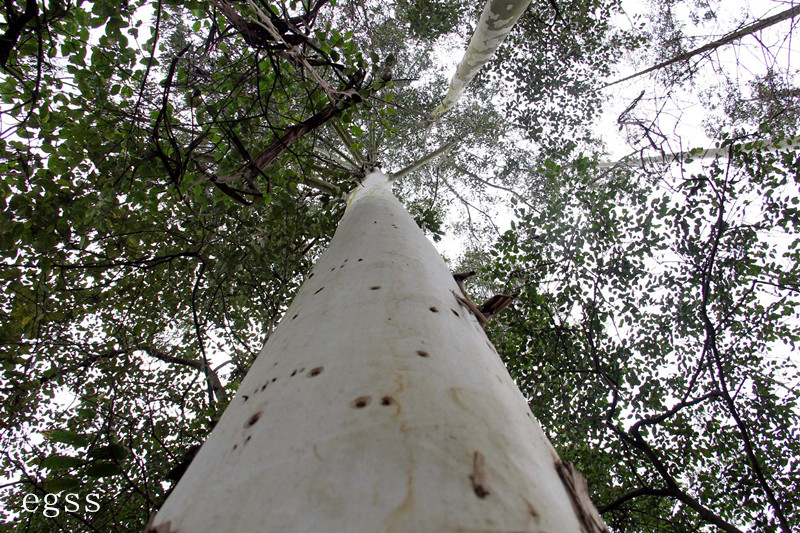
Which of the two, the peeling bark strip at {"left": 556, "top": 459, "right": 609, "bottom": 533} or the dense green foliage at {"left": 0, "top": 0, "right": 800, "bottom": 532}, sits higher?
the dense green foliage at {"left": 0, "top": 0, "right": 800, "bottom": 532}

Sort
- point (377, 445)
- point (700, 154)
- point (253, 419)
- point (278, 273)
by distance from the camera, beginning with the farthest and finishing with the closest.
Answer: point (700, 154)
point (278, 273)
point (253, 419)
point (377, 445)

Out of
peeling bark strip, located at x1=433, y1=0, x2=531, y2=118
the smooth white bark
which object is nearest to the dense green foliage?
the smooth white bark

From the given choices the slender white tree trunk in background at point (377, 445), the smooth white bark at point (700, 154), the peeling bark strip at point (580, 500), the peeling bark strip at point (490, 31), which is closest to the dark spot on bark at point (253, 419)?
the slender white tree trunk in background at point (377, 445)

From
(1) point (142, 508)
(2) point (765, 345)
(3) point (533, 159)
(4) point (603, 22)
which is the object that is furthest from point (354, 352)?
(3) point (533, 159)

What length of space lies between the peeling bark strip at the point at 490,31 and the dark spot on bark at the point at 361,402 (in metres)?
3.93

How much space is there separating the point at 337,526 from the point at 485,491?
0.17 meters

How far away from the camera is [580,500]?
1.82 ft

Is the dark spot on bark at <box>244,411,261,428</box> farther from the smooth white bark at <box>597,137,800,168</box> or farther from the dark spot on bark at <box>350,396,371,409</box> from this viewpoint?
the smooth white bark at <box>597,137,800,168</box>

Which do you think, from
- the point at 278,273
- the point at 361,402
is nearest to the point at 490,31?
the point at 278,273

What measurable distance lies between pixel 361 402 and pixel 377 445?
0.09 metres

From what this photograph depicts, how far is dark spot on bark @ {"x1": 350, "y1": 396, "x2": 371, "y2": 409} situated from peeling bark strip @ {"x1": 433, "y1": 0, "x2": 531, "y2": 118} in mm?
3927

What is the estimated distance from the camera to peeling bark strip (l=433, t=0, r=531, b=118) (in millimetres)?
3498

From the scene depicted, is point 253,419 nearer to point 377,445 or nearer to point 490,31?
point 377,445

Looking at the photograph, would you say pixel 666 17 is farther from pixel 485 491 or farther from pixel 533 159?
pixel 485 491
